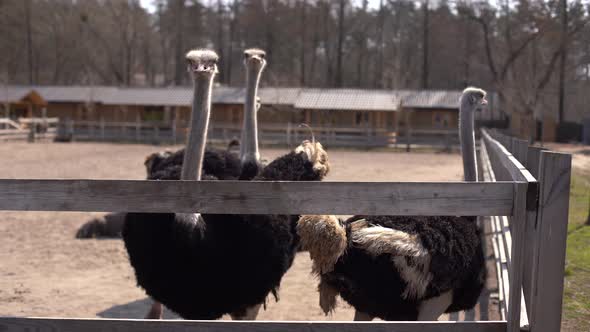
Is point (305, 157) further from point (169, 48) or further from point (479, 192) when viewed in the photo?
point (169, 48)

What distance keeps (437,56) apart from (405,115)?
1359 cm

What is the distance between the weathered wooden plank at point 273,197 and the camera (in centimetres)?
229

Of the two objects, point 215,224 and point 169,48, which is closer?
point 215,224

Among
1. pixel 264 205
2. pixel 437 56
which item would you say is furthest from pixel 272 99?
pixel 264 205

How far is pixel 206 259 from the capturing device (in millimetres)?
3633

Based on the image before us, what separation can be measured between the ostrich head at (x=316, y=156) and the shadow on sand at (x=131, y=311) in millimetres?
1563

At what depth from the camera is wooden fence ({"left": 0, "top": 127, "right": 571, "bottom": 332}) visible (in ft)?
7.25

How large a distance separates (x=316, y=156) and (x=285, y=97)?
34.7m

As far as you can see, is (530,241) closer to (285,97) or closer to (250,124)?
(250,124)

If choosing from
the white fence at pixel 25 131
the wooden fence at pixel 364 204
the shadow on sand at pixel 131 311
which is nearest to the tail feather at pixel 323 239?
the wooden fence at pixel 364 204

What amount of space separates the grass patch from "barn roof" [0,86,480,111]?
29.1 metres

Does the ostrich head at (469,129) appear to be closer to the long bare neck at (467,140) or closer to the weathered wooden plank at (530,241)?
the long bare neck at (467,140)

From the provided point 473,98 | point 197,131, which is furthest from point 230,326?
point 473,98

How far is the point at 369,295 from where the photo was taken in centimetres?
313
